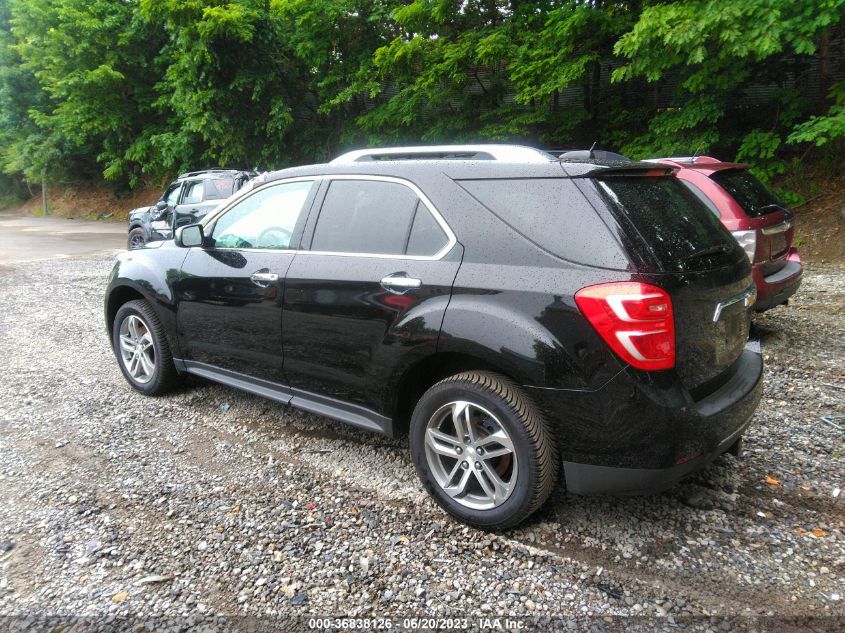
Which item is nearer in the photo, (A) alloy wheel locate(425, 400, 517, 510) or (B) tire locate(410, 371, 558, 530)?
(B) tire locate(410, 371, 558, 530)

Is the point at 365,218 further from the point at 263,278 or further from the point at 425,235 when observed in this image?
the point at 263,278

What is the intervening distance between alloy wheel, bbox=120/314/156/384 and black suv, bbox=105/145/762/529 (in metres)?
1.37

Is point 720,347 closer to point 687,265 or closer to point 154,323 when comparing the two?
point 687,265

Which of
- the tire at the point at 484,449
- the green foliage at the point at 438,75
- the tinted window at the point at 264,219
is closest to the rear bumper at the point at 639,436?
the tire at the point at 484,449

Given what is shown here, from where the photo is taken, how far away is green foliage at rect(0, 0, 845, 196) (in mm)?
9133

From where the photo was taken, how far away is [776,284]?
16.0ft

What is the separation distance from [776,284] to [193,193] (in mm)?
11042

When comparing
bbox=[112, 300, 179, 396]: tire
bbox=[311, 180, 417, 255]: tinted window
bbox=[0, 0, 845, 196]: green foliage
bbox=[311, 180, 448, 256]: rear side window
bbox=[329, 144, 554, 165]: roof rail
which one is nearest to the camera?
bbox=[329, 144, 554, 165]: roof rail

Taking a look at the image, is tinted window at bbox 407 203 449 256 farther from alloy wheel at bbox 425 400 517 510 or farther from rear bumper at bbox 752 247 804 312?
rear bumper at bbox 752 247 804 312

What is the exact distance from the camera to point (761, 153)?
10172 mm

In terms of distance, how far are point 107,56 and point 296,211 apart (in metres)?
25.0

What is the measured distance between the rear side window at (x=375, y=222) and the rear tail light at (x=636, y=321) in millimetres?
872

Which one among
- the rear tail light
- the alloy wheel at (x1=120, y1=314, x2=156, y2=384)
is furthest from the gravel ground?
the rear tail light

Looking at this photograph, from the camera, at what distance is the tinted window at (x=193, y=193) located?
39.8 feet
